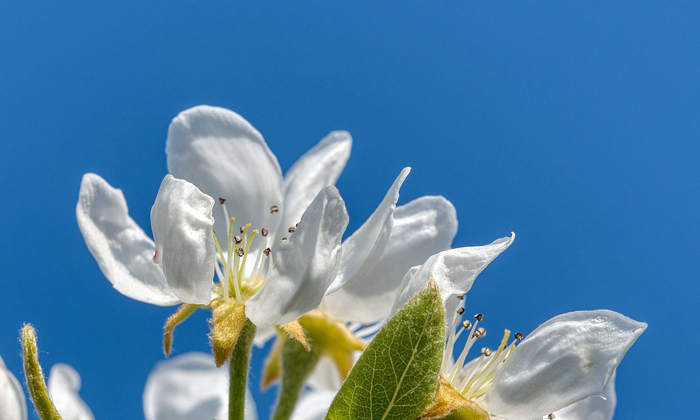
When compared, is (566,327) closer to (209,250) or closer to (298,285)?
(298,285)

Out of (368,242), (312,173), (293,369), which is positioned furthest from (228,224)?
(368,242)

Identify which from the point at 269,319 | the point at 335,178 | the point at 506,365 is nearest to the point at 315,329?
the point at 335,178

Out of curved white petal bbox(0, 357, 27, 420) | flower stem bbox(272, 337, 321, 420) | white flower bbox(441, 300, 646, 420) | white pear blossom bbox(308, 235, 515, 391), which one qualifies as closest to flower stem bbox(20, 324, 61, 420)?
curved white petal bbox(0, 357, 27, 420)

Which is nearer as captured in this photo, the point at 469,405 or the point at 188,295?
the point at 469,405

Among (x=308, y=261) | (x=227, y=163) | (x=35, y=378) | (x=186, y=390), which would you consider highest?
(x=227, y=163)

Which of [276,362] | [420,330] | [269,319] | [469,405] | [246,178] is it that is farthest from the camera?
[276,362]

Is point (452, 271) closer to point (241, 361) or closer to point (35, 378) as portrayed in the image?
point (241, 361)

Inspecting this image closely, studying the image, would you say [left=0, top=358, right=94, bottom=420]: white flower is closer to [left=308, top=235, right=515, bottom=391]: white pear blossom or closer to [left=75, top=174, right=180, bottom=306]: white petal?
[left=75, top=174, right=180, bottom=306]: white petal

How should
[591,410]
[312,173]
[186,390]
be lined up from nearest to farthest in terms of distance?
[591,410] → [312,173] → [186,390]
